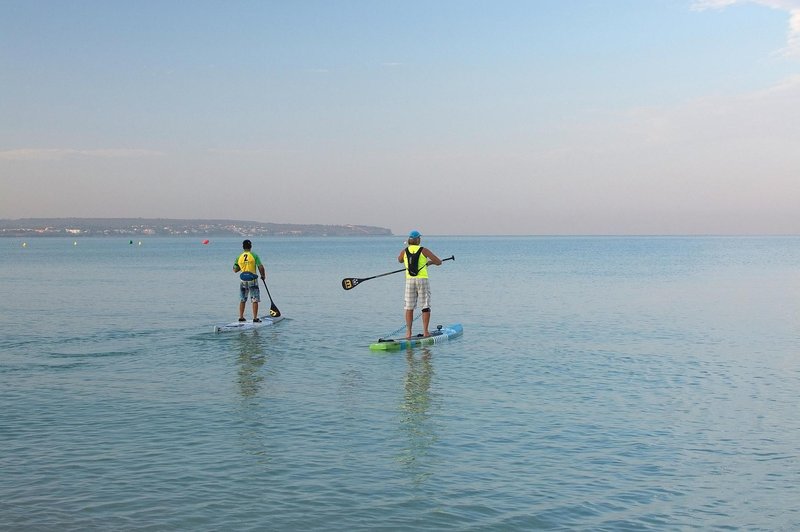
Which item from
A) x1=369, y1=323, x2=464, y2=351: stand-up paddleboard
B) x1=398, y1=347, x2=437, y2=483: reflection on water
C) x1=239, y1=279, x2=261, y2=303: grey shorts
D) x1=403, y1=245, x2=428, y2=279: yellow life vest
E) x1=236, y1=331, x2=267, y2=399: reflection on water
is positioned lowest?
x1=236, y1=331, x2=267, y2=399: reflection on water

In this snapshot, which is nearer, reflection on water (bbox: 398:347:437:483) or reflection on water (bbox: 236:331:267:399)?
reflection on water (bbox: 398:347:437:483)

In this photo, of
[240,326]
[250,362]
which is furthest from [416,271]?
[240,326]

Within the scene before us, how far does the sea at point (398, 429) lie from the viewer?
887cm

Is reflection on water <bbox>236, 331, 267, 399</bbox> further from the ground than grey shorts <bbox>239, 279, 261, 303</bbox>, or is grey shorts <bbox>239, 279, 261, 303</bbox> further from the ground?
grey shorts <bbox>239, 279, 261, 303</bbox>

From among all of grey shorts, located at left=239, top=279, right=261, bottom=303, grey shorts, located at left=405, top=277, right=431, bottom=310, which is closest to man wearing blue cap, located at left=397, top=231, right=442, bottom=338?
grey shorts, located at left=405, top=277, right=431, bottom=310

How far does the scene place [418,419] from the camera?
13.2m

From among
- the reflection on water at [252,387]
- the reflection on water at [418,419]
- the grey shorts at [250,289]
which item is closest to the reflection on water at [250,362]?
the reflection on water at [252,387]

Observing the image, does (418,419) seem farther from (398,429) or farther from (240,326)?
(240,326)

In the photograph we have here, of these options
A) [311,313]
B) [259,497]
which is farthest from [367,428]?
[311,313]

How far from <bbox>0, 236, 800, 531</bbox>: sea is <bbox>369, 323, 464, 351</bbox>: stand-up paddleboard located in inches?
21.3

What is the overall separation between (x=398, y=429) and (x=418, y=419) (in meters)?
0.74

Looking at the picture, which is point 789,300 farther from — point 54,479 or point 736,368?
point 54,479

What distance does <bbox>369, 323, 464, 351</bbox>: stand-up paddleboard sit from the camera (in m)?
21.3

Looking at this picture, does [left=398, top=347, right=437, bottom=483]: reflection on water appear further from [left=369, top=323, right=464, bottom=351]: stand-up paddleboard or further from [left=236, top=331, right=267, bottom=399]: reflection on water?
[left=236, top=331, right=267, bottom=399]: reflection on water
